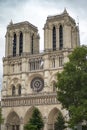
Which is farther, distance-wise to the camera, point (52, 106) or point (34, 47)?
point (34, 47)

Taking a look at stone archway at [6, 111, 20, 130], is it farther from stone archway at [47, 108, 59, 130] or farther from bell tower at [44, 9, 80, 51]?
bell tower at [44, 9, 80, 51]

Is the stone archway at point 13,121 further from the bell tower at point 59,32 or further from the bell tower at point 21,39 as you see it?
the bell tower at point 59,32

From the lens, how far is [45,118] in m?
63.4

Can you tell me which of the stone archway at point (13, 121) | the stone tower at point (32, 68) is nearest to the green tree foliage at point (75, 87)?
the stone tower at point (32, 68)

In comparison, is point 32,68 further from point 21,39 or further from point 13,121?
point 13,121

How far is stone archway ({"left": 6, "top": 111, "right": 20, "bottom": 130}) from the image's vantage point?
68.1 meters

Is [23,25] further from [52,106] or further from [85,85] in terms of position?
[85,85]

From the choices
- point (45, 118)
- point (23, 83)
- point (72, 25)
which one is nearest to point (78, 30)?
point (72, 25)

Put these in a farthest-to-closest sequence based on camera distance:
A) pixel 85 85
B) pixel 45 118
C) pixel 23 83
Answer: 1. pixel 23 83
2. pixel 45 118
3. pixel 85 85

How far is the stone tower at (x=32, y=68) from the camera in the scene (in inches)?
2574

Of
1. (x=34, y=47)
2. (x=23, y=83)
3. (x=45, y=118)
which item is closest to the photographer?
(x=45, y=118)

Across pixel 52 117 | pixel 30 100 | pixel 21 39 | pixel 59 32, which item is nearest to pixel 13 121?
pixel 30 100

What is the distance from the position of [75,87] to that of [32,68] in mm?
37315

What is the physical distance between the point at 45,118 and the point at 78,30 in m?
21.5
